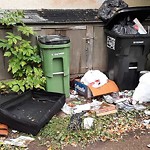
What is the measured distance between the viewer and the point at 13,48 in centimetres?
400

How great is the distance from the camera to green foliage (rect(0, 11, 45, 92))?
3.89 m

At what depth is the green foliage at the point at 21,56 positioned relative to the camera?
389 cm

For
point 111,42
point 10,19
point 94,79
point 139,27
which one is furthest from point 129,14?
point 10,19

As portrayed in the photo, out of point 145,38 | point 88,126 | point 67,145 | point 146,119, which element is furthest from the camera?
point 145,38

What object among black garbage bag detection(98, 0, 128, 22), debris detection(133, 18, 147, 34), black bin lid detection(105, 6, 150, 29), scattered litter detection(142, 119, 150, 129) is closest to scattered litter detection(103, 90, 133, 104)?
scattered litter detection(142, 119, 150, 129)

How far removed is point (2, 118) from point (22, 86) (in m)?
0.77

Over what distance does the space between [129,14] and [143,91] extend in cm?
128

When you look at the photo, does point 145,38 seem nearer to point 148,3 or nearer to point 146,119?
point 146,119

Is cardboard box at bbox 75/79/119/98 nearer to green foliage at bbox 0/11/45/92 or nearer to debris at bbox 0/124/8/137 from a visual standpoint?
green foliage at bbox 0/11/45/92

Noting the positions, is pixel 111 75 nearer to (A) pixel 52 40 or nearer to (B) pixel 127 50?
(B) pixel 127 50

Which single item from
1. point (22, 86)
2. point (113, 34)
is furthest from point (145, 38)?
point (22, 86)

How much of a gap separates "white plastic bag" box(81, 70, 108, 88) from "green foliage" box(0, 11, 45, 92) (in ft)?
2.43

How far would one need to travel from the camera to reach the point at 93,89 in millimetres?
4117

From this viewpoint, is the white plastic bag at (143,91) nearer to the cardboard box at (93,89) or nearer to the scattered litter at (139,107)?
the scattered litter at (139,107)
